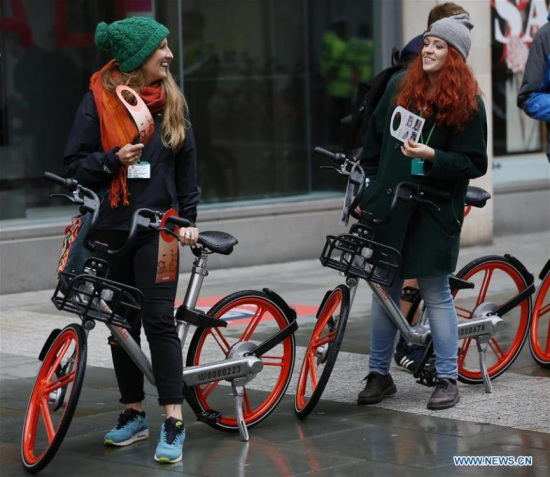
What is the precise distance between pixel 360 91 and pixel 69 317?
310cm

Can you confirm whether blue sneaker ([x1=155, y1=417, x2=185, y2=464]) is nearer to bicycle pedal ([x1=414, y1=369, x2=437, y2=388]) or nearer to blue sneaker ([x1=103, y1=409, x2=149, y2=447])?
blue sneaker ([x1=103, y1=409, x2=149, y2=447])

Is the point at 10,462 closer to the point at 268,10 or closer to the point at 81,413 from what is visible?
the point at 81,413

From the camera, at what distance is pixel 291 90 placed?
13898 mm

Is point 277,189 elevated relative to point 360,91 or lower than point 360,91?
lower

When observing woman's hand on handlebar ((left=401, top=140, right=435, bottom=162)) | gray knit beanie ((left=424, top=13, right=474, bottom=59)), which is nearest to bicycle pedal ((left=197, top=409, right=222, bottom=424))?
woman's hand on handlebar ((left=401, top=140, right=435, bottom=162))

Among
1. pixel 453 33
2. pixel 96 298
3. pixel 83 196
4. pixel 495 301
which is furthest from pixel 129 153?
pixel 495 301

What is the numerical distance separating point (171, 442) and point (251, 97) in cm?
782

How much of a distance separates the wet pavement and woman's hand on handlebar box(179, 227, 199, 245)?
97cm

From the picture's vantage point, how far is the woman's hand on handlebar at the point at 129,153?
19.4ft

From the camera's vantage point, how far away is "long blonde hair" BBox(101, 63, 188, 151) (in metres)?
6.14

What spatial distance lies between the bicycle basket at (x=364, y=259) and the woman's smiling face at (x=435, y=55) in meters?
0.92

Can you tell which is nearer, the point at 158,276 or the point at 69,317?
the point at 158,276

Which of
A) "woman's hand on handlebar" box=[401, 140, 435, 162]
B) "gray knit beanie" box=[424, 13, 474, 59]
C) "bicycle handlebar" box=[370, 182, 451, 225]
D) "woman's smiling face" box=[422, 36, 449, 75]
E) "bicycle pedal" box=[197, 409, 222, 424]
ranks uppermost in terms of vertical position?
"gray knit beanie" box=[424, 13, 474, 59]

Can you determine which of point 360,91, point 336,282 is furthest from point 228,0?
point 360,91
